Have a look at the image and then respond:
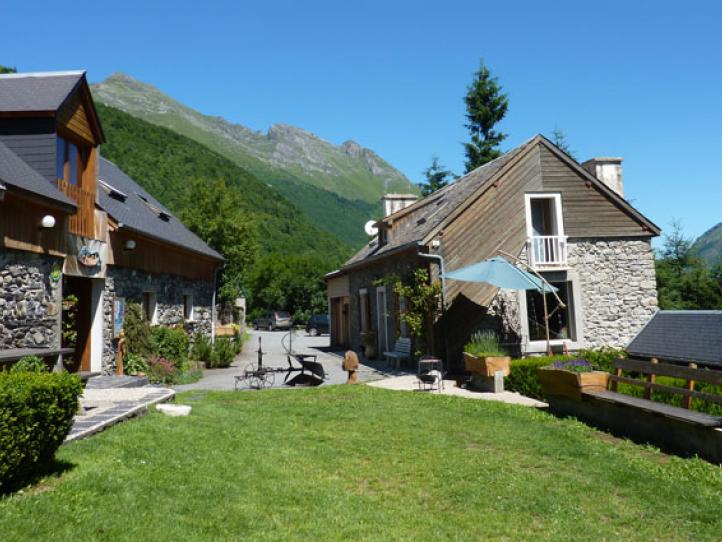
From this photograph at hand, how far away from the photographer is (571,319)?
642 inches

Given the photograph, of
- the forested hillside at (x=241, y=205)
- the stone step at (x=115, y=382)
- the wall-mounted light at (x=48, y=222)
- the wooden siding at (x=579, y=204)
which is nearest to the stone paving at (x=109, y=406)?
the stone step at (x=115, y=382)

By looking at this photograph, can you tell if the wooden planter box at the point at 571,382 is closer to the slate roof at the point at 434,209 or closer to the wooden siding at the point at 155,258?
the slate roof at the point at 434,209

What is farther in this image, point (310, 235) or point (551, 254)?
point (310, 235)

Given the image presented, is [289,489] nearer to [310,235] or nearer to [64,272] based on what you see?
[64,272]

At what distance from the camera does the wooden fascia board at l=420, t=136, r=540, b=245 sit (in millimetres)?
15067

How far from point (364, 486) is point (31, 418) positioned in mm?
3051

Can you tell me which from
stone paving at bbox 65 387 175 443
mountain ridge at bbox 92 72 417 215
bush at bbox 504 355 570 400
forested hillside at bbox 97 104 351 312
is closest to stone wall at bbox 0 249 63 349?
stone paving at bbox 65 387 175 443

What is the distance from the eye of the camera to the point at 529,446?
7086 millimetres

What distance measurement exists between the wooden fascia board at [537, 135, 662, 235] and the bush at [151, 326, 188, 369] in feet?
39.7

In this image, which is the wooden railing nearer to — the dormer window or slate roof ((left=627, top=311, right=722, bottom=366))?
the dormer window

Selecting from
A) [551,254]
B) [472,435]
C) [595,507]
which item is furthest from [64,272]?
[551,254]

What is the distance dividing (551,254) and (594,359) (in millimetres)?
5592

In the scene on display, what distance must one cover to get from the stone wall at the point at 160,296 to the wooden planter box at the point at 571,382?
380 inches

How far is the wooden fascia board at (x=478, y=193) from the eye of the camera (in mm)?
15067
